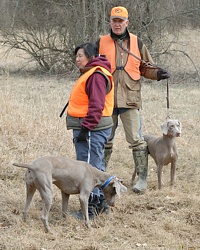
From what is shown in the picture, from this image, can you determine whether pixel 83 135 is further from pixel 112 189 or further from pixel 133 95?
pixel 133 95

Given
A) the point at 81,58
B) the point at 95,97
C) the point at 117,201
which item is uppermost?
the point at 81,58

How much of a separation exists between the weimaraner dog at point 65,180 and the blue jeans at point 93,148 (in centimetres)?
21

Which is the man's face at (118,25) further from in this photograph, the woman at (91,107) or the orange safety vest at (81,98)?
Answer: the orange safety vest at (81,98)

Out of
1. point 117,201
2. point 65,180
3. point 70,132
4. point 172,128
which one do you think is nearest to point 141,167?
point 172,128

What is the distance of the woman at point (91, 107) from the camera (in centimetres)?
567

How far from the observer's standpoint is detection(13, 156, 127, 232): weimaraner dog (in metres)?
5.32

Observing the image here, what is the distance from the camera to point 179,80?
1733cm

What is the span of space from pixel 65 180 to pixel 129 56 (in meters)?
2.13

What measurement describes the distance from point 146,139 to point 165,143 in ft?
1.54

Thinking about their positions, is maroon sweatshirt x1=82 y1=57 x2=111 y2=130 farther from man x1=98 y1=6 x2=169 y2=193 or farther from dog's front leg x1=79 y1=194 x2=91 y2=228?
man x1=98 y1=6 x2=169 y2=193

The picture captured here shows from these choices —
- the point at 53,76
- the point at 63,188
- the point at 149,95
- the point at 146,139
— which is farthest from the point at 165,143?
the point at 53,76

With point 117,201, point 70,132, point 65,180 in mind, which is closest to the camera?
point 65,180

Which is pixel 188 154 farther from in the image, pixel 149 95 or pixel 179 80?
pixel 179 80

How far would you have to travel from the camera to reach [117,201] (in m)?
6.50
